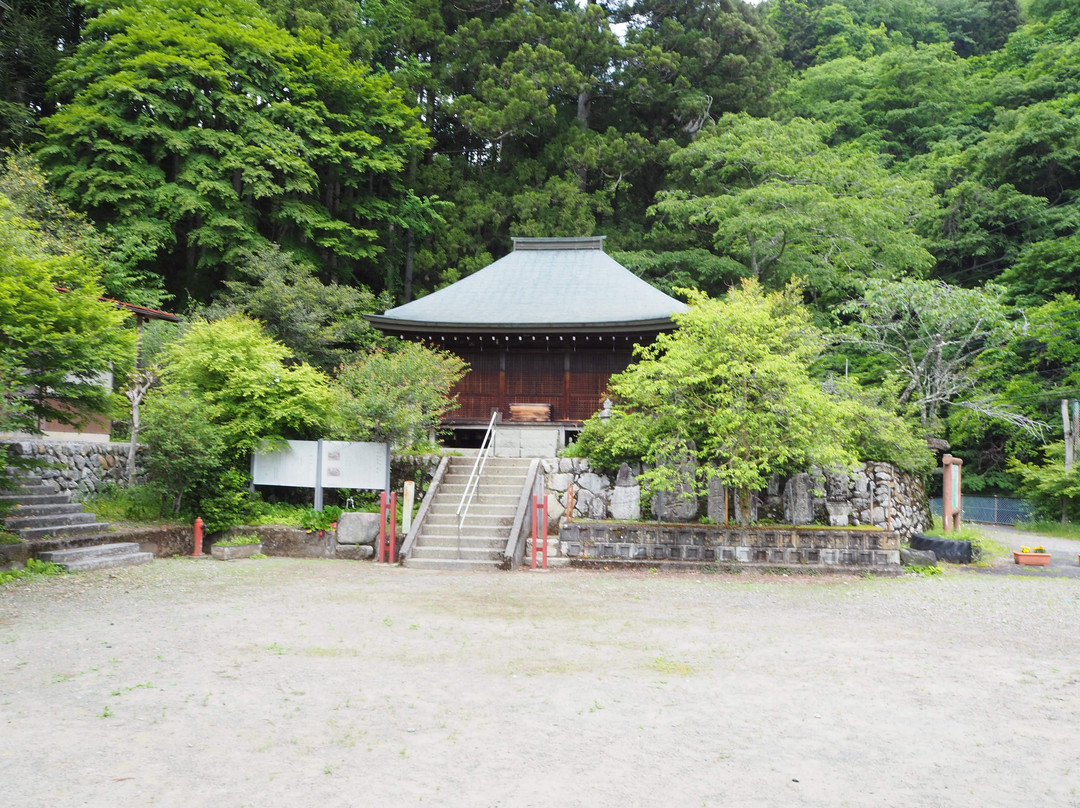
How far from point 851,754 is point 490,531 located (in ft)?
26.9

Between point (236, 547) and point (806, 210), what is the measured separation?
18.8m

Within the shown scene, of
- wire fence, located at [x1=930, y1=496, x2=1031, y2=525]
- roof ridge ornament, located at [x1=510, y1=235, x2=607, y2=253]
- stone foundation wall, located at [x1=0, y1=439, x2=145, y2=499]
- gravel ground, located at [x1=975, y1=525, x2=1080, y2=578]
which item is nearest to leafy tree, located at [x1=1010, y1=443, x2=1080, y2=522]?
wire fence, located at [x1=930, y1=496, x2=1031, y2=525]

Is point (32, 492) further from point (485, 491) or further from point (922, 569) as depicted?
point (922, 569)

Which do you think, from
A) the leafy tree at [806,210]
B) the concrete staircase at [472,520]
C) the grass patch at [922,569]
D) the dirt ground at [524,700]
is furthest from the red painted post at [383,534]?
the leafy tree at [806,210]

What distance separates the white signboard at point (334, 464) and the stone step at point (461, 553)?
74.7 inches

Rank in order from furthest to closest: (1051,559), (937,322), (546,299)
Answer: (937,322) → (546,299) → (1051,559)

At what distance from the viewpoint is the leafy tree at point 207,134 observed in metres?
21.1

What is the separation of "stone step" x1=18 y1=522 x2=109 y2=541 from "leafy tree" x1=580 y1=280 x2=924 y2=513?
26.8 feet

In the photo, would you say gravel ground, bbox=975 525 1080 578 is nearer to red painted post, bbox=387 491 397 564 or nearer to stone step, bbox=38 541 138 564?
red painted post, bbox=387 491 397 564

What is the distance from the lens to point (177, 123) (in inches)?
882

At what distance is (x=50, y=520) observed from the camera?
10672 mm

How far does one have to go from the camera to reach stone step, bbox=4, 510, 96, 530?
10195mm

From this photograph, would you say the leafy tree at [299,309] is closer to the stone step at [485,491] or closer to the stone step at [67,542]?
the stone step at [485,491]

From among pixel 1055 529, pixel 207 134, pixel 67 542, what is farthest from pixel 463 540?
pixel 1055 529
